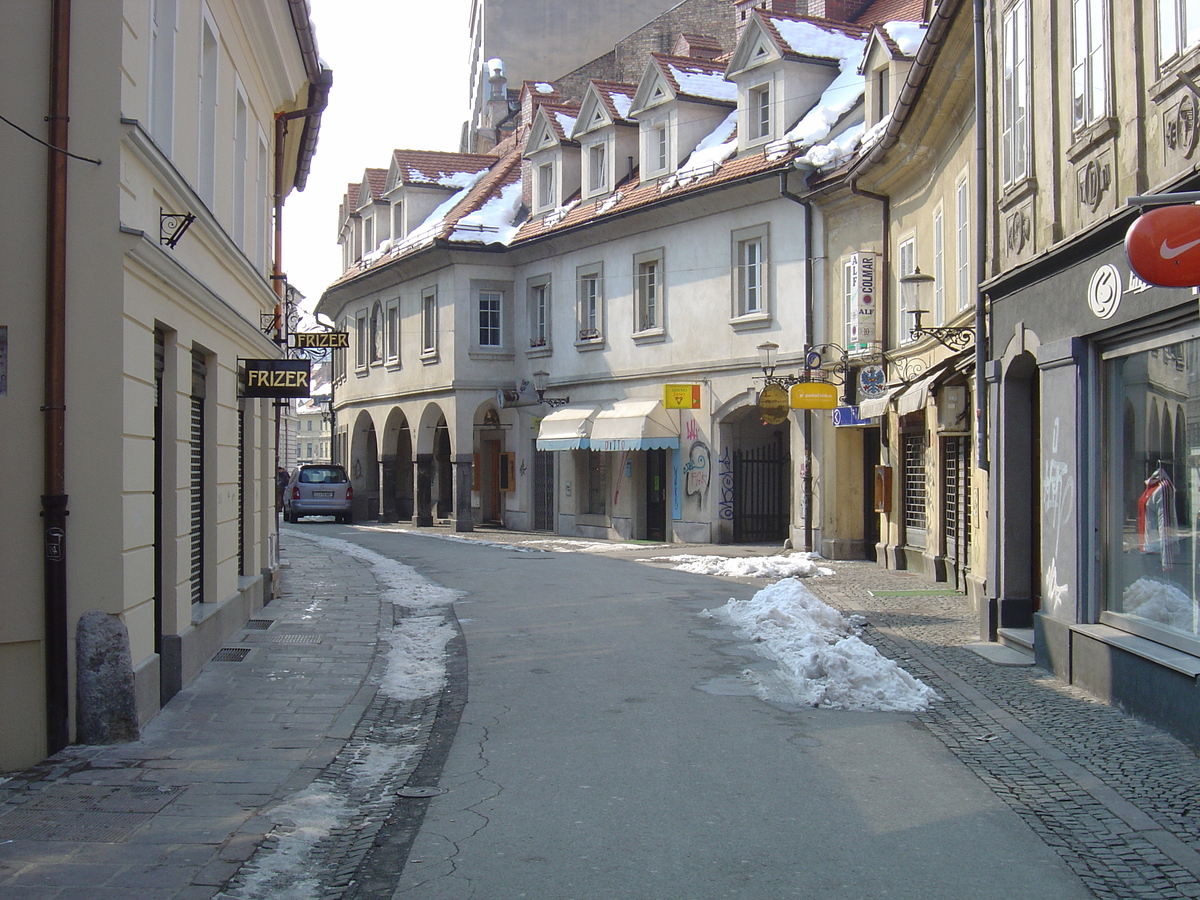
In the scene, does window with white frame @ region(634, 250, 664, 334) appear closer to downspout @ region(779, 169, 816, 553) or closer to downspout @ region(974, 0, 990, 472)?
downspout @ region(779, 169, 816, 553)

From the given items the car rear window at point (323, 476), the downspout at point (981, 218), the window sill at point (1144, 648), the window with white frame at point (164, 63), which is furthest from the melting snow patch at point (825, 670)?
the car rear window at point (323, 476)

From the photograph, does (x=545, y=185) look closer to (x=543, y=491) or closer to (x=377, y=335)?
(x=543, y=491)

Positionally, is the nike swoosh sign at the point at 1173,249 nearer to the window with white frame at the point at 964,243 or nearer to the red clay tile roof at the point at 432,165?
the window with white frame at the point at 964,243

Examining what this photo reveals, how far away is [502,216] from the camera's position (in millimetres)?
31344

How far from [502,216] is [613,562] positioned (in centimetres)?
1407

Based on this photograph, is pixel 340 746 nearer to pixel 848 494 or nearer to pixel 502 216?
pixel 848 494

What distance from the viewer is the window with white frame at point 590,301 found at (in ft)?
89.1

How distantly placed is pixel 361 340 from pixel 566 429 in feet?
39.3

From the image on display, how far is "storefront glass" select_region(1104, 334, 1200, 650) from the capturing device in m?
7.55

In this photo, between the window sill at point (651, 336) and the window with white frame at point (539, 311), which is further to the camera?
the window with white frame at point (539, 311)

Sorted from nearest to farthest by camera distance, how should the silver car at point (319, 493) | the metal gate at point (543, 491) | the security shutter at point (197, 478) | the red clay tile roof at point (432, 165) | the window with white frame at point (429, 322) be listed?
1. the security shutter at point (197, 478)
2. the metal gate at point (543, 491)
3. the window with white frame at point (429, 322)
4. the red clay tile roof at point (432, 165)
5. the silver car at point (319, 493)

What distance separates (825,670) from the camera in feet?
29.6

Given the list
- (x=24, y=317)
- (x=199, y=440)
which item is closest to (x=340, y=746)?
(x=24, y=317)

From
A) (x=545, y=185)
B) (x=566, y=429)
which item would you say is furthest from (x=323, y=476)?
(x=545, y=185)
